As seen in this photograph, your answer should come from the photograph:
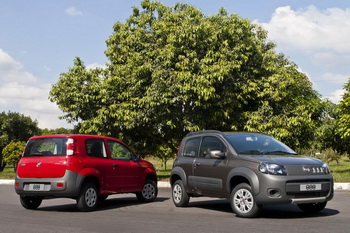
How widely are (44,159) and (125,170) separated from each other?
2.31 metres

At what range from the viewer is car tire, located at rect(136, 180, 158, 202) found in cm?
1350

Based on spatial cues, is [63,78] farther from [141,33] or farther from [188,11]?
[188,11]

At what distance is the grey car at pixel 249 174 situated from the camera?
9.09 m

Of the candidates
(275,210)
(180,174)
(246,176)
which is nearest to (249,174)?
(246,176)

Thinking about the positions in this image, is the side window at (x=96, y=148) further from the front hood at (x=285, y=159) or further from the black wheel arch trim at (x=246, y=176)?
the front hood at (x=285, y=159)

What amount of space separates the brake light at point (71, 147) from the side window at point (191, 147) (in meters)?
2.59

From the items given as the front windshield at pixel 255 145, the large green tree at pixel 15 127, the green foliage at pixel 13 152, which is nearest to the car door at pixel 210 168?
the front windshield at pixel 255 145

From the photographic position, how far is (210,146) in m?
11.0

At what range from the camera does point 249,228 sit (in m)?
8.12

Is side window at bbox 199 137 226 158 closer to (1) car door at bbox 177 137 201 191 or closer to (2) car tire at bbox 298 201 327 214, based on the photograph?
(1) car door at bbox 177 137 201 191

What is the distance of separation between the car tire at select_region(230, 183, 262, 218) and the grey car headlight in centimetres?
46

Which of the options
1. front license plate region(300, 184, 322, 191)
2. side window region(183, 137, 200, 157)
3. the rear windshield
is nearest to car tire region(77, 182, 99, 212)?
the rear windshield

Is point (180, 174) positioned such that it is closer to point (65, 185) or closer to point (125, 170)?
point (125, 170)

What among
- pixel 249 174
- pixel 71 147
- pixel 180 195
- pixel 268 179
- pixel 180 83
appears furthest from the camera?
pixel 180 83
